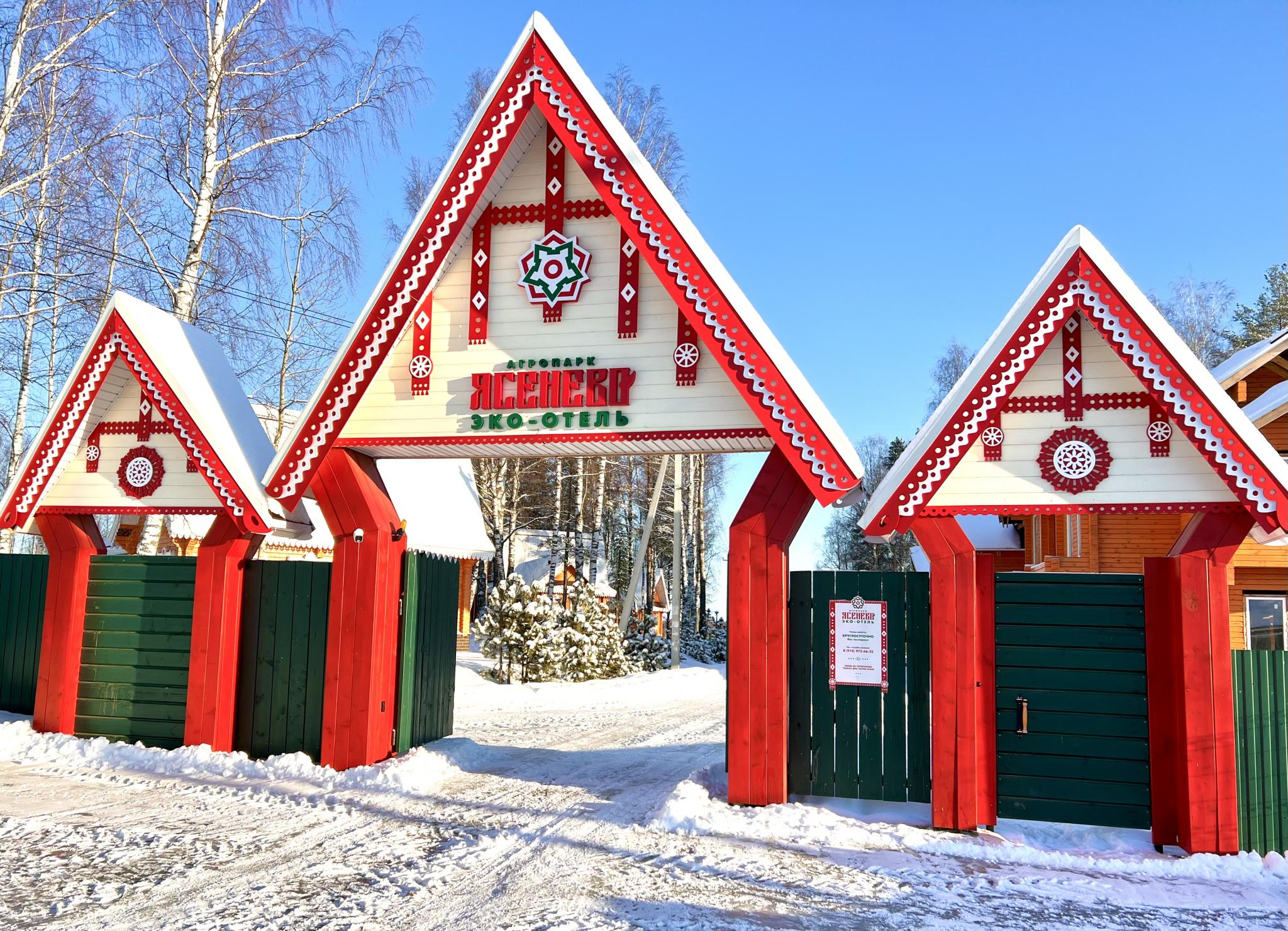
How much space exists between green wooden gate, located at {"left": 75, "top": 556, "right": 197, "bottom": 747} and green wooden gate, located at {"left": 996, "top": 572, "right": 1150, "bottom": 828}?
364 inches

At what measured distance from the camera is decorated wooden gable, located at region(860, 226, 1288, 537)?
8203 mm

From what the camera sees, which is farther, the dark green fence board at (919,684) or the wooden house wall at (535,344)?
the wooden house wall at (535,344)

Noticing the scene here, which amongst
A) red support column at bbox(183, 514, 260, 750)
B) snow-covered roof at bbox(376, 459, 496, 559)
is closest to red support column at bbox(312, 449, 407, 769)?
red support column at bbox(183, 514, 260, 750)

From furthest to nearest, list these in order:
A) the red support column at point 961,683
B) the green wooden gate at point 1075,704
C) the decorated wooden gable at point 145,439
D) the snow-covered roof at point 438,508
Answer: the snow-covered roof at point 438,508
the decorated wooden gable at point 145,439
the red support column at point 961,683
the green wooden gate at point 1075,704

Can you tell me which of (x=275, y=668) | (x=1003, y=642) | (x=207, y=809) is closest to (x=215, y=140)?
(x=275, y=668)

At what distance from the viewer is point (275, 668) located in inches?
429

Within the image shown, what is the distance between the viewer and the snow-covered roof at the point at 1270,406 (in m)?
16.7

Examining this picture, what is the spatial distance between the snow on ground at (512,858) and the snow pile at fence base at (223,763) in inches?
1.1

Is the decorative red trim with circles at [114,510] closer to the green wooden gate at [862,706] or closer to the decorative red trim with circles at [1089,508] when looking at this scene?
the green wooden gate at [862,706]

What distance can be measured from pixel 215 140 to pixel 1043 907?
1719 centimetres

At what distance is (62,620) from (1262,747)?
13.2 m

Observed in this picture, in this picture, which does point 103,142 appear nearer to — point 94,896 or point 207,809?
point 207,809

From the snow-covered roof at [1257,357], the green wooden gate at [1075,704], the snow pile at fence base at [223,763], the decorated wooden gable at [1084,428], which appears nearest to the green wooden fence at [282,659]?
the snow pile at fence base at [223,763]

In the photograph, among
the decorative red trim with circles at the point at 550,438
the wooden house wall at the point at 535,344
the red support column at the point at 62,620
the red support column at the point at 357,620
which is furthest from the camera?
the red support column at the point at 62,620
